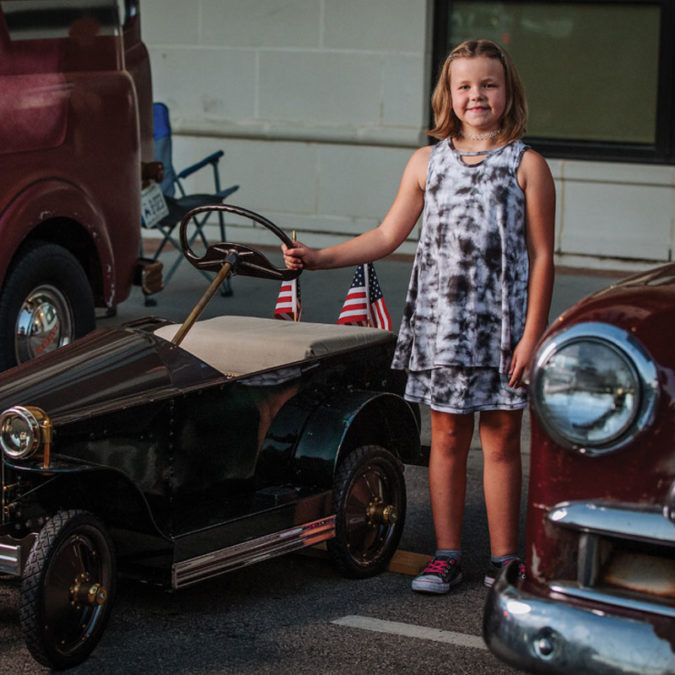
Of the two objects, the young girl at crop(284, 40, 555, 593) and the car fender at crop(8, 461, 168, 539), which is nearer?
the car fender at crop(8, 461, 168, 539)

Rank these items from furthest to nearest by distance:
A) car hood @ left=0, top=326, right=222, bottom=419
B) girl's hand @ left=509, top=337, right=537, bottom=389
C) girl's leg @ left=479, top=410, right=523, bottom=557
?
girl's leg @ left=479, top=410, right=523, bottom=557 → girl's hand @ left=509, top=337, right=537, bottom=389 → car hood @ left=0, top=326, right=222, bottom=419

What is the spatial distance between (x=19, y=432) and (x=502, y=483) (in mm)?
1555

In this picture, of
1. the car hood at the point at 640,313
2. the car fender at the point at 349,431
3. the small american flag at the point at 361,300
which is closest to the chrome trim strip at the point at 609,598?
the car hood at the point at 640,313

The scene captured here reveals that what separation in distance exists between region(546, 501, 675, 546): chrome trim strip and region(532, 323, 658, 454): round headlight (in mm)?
118

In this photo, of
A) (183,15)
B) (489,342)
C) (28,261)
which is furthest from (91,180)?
(183,15)

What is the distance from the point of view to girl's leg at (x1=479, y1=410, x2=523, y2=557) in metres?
4.27

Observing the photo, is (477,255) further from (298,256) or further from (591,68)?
(591,68)

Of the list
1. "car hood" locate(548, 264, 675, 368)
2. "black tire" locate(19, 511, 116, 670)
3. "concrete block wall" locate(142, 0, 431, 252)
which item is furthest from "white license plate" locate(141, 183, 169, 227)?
"car hood" locate(548, 264, 675, 368)

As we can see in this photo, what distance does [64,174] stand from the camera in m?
6.69

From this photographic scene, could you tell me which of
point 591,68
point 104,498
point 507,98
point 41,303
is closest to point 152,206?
point 41,303

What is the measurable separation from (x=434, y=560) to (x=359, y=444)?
0.46 metres

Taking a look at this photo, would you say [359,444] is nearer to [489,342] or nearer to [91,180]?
[489,342]

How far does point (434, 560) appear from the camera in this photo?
4.39 meters

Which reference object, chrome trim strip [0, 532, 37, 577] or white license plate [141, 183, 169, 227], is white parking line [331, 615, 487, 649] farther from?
white license plate [141, 183, 169, 227]
